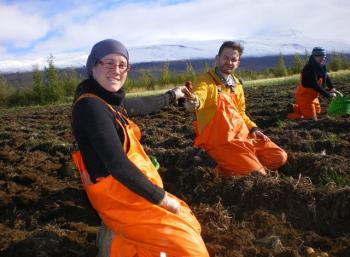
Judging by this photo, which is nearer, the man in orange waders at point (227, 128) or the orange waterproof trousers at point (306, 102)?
the man in orange waders at point (227, 128)

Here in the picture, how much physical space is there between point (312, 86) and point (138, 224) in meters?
5.90

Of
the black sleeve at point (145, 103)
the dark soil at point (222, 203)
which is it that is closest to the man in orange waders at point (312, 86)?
the dark soil at point (222, 203)

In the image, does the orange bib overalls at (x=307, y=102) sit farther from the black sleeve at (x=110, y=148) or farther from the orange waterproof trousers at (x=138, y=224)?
the black sleeve at (x=110, y=148)

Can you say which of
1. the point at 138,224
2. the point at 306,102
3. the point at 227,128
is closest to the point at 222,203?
the point at 227,128

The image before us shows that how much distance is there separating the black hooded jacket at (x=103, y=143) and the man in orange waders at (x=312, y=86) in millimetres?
5664

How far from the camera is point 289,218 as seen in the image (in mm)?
3664

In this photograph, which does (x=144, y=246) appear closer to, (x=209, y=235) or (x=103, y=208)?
(x=103, y=208)

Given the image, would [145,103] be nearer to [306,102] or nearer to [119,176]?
[119,176]

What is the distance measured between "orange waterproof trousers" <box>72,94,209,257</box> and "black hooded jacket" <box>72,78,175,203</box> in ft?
0.24

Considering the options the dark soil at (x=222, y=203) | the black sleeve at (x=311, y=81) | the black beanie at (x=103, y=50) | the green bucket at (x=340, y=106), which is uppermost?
the black beanie at (x=103, y=50)

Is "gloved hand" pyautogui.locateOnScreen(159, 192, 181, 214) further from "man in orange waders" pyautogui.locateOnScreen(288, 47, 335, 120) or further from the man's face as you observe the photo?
"man in orange waders" pyautogui.locateOnScreen(288, 47, 335, 120)

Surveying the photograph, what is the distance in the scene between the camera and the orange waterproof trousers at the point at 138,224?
2.59 meters

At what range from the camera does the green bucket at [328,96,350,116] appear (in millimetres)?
7918

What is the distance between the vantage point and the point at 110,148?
2521 mm
